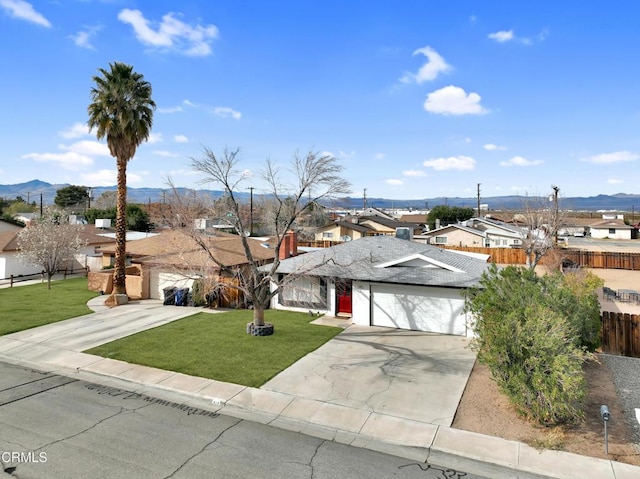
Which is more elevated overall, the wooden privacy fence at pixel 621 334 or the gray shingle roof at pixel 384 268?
the gray shingle roof at pixel 384 268

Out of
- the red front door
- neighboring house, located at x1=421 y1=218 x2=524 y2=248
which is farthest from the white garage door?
neighboring house, located at x1=421 y1=218 x2=524 y2=248

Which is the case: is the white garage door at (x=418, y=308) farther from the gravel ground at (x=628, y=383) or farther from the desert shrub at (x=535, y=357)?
the desert shrub at (x=535, y=357)

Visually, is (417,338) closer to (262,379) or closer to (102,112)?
(262,379)

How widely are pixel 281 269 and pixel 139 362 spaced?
355 inches

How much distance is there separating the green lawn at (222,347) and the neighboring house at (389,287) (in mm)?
2087

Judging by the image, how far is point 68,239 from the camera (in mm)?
30141

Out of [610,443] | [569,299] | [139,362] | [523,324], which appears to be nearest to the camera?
[610,443]

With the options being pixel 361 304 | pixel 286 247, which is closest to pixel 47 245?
pixel 286 247

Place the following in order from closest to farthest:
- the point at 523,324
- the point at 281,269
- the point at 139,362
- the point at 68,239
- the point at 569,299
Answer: the point at 523,324 → the point at 569,299 → the point at 139,362 → the point at 281,269 → the point at 68,239

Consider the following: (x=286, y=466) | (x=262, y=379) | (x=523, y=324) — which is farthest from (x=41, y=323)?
(x=523, y=324)

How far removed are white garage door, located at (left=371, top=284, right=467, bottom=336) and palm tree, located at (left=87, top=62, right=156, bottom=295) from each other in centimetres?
1551

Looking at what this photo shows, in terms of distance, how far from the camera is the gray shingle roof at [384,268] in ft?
60.4
